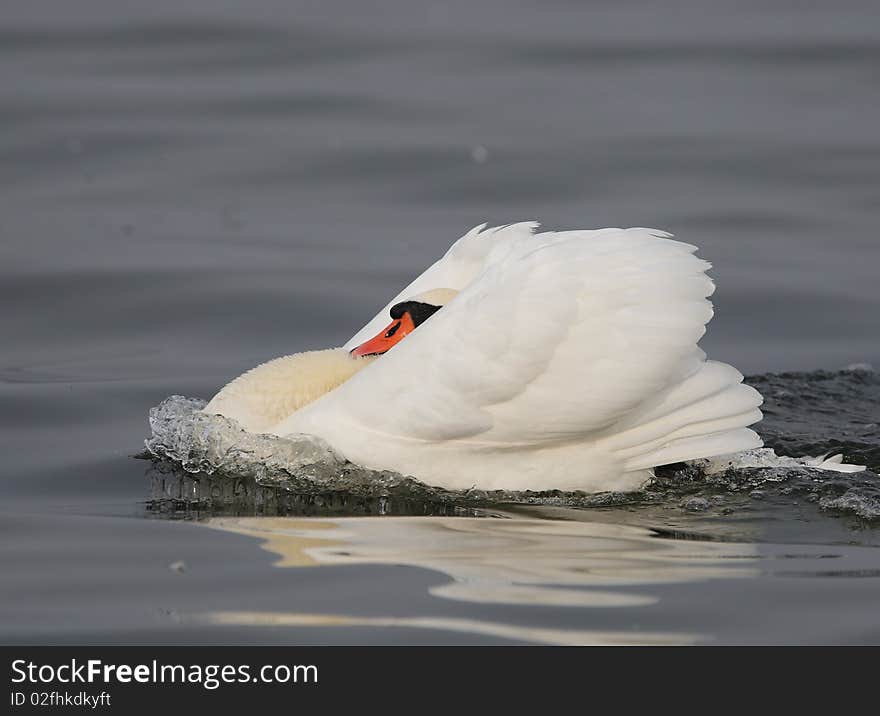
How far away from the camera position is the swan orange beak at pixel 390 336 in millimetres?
8328

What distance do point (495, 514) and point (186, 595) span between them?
5.56 feet

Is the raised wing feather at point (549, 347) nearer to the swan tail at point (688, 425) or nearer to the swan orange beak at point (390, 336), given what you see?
the swan tail at point (688, 425)

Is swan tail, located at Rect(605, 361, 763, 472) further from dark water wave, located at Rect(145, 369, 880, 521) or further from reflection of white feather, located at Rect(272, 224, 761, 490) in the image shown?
dark water wave, located at Rect(145, 369, 880, 521)

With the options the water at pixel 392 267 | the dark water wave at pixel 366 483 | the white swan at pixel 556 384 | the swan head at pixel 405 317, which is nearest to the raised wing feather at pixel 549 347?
the white swan at pixel 556 384

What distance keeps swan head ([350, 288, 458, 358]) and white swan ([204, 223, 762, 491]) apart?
0.66m

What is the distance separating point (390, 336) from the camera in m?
8.38

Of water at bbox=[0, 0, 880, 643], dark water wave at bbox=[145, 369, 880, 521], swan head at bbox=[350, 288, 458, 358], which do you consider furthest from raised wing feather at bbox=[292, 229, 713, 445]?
swan head at bbox=[350, 288, 458, 358]

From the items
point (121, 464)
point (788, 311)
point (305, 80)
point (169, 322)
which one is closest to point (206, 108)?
point (305, 80)

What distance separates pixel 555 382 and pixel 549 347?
0.59 ft

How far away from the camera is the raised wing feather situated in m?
7.18

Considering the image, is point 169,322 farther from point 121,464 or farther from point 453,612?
point 453,612

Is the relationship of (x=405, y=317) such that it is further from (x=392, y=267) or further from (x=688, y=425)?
(x=392, y=267)

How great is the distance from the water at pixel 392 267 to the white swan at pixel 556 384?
0.20m

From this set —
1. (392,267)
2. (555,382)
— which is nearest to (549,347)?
(555,382)
